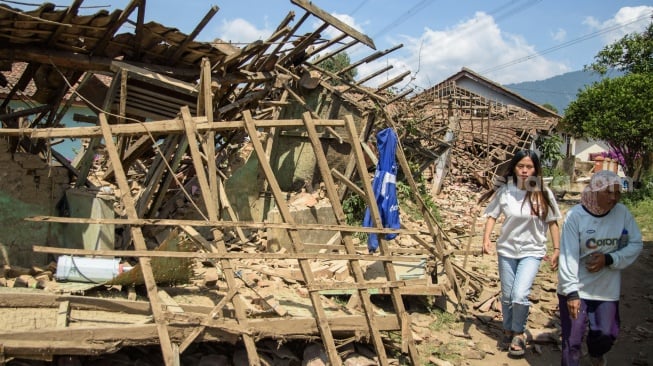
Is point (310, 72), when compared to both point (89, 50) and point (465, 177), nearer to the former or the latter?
point (89, 50)

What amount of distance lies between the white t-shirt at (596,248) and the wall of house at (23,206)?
5566mm

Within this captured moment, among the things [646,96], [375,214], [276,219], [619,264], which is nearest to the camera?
[619,264]

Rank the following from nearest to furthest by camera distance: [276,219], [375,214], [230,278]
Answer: [230,278] → [375,214] → [276,219]

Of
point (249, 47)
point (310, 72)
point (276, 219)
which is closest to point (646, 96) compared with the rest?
point (310, 72)

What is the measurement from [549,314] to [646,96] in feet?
40.9

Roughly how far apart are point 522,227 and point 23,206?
576 centimetres

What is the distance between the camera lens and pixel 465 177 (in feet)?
66.2

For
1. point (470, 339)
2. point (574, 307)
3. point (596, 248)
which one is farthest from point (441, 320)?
point (596, 248)

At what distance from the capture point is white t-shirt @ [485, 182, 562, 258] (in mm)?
4883

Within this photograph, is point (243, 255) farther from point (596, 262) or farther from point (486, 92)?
point (486, 92)

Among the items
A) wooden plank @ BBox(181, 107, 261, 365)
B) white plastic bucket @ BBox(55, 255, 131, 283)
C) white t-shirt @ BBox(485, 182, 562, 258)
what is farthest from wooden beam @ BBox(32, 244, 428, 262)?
white t-shirt @ BBox(485, 182, 562, 258)

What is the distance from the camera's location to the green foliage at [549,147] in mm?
23547

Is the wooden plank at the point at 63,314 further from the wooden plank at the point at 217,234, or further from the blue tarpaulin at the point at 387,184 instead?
the blue tarpaulin at the point at 387,184

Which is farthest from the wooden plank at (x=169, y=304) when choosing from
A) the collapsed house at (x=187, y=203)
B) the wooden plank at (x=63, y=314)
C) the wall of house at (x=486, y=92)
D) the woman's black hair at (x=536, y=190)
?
the wall of house at (x=486, y=92)
